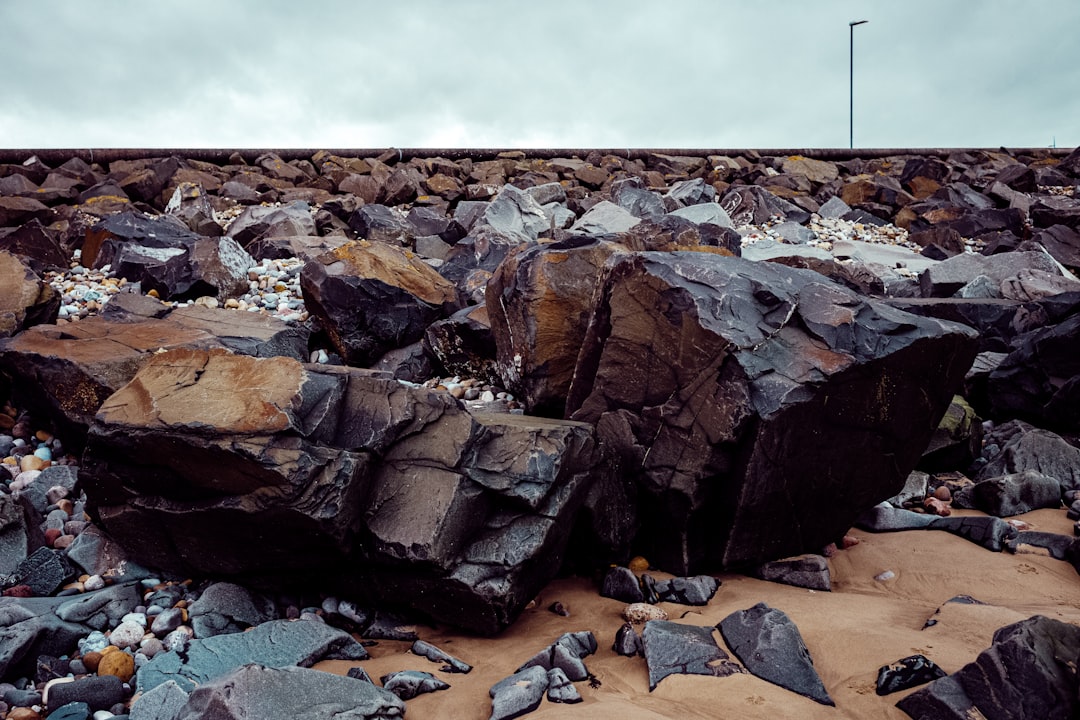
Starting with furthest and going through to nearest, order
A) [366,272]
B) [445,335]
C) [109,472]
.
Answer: [366,272] → [445,335] → [109,472]

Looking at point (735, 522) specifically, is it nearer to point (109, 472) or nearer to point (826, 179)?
point (109, 472)

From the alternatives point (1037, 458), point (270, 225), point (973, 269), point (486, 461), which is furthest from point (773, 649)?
point (270, 225)

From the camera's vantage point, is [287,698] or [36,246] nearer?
[287,698]

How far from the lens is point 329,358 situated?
582cm

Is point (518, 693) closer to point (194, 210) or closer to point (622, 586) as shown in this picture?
point (622, 586)

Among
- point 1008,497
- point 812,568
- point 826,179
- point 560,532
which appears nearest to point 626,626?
point 560,532

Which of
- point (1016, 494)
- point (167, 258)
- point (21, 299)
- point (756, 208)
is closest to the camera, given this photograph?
point (1016, 494)

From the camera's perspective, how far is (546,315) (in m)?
4.66

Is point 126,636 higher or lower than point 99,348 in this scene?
lower

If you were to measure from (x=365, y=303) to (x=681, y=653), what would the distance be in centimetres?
374

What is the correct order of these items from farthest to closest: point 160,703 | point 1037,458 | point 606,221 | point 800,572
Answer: point 606,221 < point 1037,458 < point 800,572 < point 160,703

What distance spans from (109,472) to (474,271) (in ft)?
13.1

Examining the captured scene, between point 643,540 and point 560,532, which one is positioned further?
point 643,540

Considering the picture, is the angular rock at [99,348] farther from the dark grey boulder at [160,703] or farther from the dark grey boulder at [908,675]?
the dark grey boulder at [908,675]
